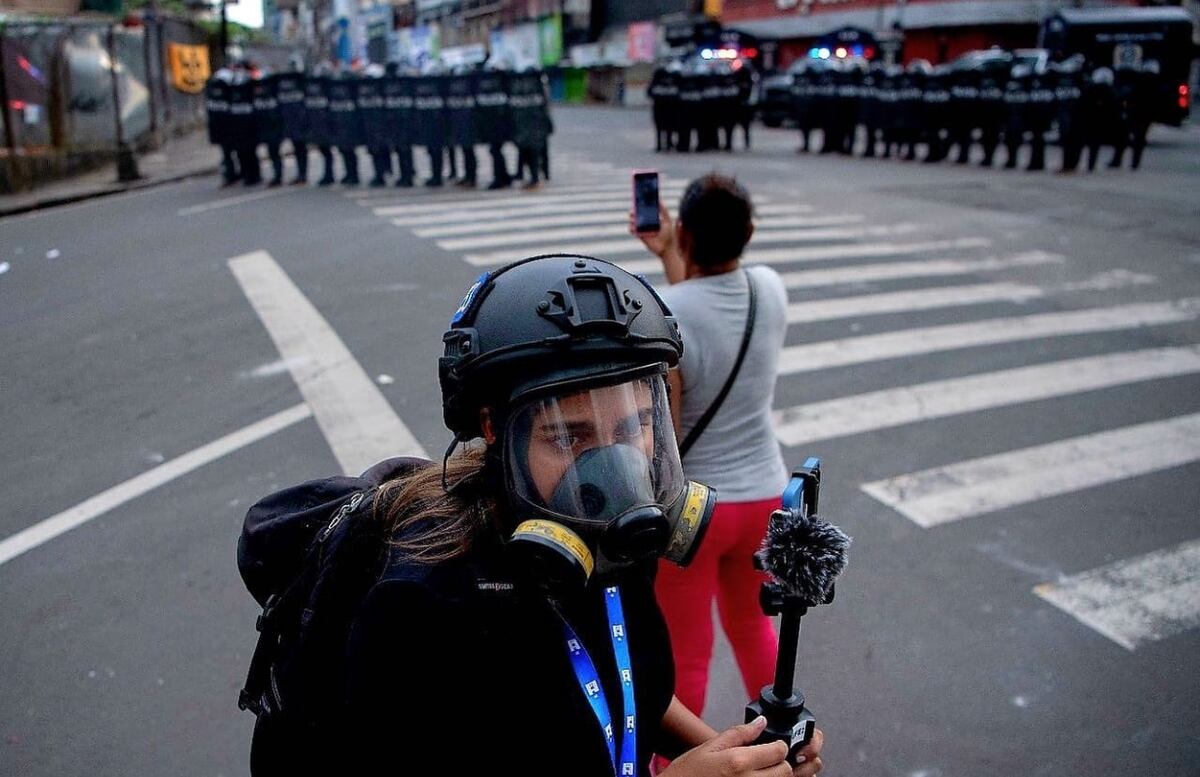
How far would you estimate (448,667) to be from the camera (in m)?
1.35

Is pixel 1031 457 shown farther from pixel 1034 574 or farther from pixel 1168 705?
pixel 1168 705

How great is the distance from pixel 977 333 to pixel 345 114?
1221cm

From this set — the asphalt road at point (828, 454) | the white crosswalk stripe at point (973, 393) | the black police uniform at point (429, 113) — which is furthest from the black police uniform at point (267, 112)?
the white crosswalk stripe at point (973, 393)

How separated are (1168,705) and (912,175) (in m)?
16.4

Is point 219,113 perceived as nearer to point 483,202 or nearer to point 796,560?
point 483,202

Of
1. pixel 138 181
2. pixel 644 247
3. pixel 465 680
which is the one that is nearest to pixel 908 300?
pixel 644 247

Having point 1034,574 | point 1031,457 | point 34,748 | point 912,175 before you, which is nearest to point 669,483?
point 34,748

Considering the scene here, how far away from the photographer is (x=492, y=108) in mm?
15828

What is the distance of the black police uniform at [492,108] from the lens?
15.7m

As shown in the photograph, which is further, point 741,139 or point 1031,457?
point 741,139

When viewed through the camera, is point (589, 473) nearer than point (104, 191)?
Yes

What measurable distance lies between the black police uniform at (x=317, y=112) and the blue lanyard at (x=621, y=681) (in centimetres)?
1672

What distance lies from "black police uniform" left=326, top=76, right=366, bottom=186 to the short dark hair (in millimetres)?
14799

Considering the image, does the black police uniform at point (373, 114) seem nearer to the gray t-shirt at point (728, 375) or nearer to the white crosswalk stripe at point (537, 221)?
the white crosswalk stripe at point (537, 221)
